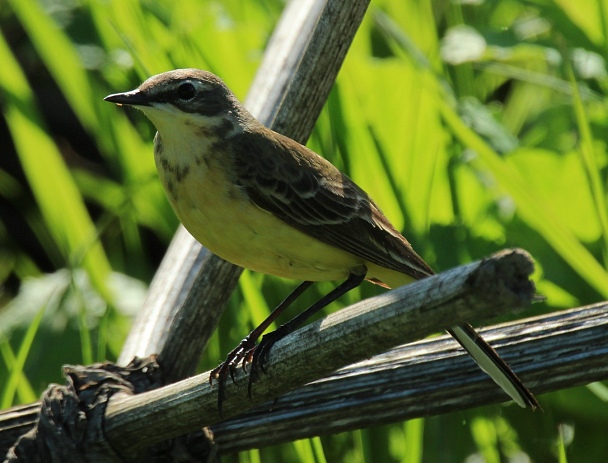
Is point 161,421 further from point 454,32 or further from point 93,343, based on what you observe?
point 454,32

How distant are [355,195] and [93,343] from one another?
4.48 ft

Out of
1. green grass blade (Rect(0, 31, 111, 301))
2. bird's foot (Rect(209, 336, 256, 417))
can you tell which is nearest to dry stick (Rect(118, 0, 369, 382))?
bird's foot (Rect(209, 336, 256, 417))

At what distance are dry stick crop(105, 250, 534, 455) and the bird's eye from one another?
2.51 ft

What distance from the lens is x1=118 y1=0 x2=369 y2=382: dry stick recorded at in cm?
273

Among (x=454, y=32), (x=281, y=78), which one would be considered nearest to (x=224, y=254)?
(x=281, y=78)

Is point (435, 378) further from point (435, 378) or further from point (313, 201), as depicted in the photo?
point (313, 201)

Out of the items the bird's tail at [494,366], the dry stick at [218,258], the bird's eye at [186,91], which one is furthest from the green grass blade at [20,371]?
the bird's tail at [494,366]

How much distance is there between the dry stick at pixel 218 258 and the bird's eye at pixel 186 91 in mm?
403

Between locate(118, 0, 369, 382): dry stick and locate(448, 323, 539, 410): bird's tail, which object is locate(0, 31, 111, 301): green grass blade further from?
locate(448, 323, 539, 410): bird's tail

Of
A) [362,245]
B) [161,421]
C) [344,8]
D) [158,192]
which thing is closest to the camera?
[161,421]

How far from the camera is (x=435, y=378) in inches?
89.8

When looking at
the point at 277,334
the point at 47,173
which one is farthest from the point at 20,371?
the point at 47,173

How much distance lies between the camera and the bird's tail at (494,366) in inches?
84.3

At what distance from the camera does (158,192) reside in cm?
382
